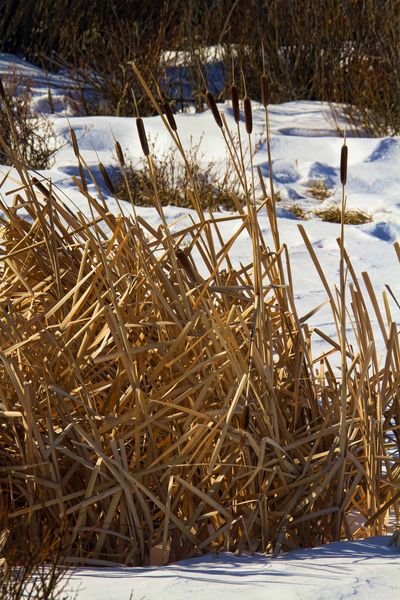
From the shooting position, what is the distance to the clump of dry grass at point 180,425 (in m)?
1.82

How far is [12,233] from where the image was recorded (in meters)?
2.36

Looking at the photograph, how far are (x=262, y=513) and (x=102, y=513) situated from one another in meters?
0.29

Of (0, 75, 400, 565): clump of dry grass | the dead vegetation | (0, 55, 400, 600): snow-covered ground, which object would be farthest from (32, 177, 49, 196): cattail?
the dead vegetation

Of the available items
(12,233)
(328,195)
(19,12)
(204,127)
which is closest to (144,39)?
(19,12)

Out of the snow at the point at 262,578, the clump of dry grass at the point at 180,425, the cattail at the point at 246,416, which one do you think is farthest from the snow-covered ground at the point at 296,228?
the cattail at the point at 246,416

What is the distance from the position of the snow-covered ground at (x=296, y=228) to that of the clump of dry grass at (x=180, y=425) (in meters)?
0.12

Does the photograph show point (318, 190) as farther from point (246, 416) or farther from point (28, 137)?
point (246, 416)

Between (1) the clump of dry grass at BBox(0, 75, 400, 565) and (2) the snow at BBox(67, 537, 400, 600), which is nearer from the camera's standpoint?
(2) the snow at BBox(67, 537, 400, 600)

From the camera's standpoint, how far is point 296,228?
5113mm

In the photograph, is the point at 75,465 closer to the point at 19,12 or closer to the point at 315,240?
the point at 315,240

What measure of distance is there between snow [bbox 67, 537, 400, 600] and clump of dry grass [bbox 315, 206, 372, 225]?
396 cm

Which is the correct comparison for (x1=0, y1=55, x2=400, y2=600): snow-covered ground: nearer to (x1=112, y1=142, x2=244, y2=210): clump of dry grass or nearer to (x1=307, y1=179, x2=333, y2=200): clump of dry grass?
(x1=307, y1=179, x2=333, y2=200): clump of dry grass

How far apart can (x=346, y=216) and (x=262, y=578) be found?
413cm

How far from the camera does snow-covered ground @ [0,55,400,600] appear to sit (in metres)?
1.54
